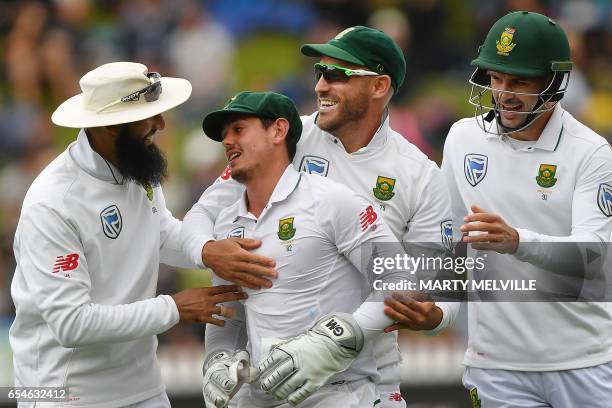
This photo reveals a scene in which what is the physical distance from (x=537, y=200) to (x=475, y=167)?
0.32 metres

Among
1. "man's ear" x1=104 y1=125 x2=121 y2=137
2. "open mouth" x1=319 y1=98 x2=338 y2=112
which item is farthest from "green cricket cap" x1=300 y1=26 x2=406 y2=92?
"man's ear" x1=104 y1=125 x2=121 y2=137

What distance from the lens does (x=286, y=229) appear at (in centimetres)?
496

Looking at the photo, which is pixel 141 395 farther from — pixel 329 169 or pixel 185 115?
pixel 185 115

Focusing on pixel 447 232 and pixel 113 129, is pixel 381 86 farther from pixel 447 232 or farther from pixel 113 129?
pixel 113 129

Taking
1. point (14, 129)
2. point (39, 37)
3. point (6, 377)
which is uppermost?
point (39, 37)

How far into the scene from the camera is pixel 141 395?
17.1 ft

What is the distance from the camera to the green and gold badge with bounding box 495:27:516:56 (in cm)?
534

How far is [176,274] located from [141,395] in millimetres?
3862

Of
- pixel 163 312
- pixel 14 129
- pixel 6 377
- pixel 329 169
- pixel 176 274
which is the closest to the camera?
pixel 163 312

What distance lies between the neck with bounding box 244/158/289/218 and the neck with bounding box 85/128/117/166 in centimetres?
56

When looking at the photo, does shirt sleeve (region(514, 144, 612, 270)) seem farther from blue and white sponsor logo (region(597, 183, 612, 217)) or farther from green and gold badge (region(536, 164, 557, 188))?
green and gold badge (region(536, 164, 557, 188))

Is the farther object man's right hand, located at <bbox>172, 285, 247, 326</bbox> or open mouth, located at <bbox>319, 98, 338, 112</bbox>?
open mouth, located at <bbox>319, 98, 338, 112</bbox>

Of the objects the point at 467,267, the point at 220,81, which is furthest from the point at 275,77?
the point at 467,267

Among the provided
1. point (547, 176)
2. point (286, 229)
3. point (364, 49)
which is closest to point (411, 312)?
point (286, 229)
